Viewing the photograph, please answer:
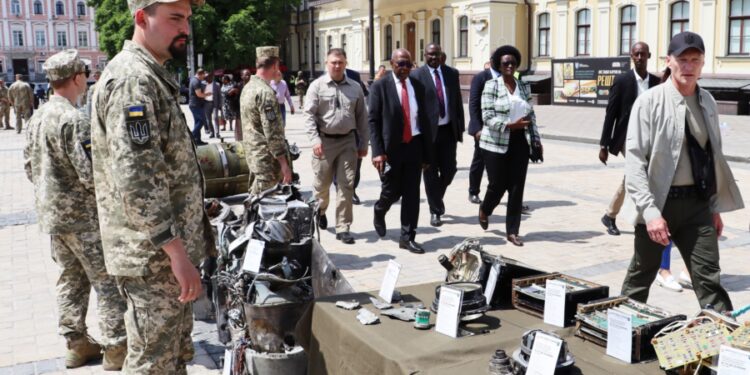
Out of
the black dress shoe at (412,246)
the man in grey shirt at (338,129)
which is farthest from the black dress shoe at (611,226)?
the man in grey shirt at (338,129)

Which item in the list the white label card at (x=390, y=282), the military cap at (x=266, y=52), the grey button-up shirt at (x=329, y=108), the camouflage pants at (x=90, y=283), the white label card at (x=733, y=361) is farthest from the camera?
the grey button-up shirt at (x=329, y=108)

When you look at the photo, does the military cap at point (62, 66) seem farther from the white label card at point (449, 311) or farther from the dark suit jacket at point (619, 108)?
the dark suit jacket at point (619, 108)

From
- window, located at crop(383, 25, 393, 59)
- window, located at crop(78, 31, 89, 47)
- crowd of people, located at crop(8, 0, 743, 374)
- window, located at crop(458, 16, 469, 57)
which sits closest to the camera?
crowd of people, located at crop(8, 0, 743, 374)

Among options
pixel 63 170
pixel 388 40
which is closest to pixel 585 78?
pixel 388 40

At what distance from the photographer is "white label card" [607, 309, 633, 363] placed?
2627 mm

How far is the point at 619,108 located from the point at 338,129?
2.71 m

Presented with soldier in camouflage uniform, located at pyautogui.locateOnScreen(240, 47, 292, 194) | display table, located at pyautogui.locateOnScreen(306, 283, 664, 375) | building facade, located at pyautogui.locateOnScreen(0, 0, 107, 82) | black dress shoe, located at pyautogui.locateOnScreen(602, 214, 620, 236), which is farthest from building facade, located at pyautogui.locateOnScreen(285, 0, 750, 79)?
building facade, located at pyautogui.locateOnScreen(0, 0, 107, 82)

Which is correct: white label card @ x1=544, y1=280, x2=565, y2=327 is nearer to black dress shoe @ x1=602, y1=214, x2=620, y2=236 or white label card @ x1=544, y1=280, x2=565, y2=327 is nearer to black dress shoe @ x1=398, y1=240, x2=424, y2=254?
black dress shoe @ x1=398, y1=240, x2=424, y2=254

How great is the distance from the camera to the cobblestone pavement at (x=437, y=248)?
16.9 ft

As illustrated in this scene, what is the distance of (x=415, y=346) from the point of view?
2.82 m

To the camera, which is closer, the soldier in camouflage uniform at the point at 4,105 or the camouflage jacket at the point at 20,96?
the camouflage jacket at the point at 20,96

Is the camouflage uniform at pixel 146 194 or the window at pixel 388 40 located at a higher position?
the window at pixel 388 40

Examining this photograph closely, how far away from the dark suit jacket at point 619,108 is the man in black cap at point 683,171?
122 inches

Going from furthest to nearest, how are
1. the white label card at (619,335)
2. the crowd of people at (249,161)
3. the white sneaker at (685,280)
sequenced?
the white sneaker at (685,280) → the crowd of people at (249,161) → the white label card at (619,335)
